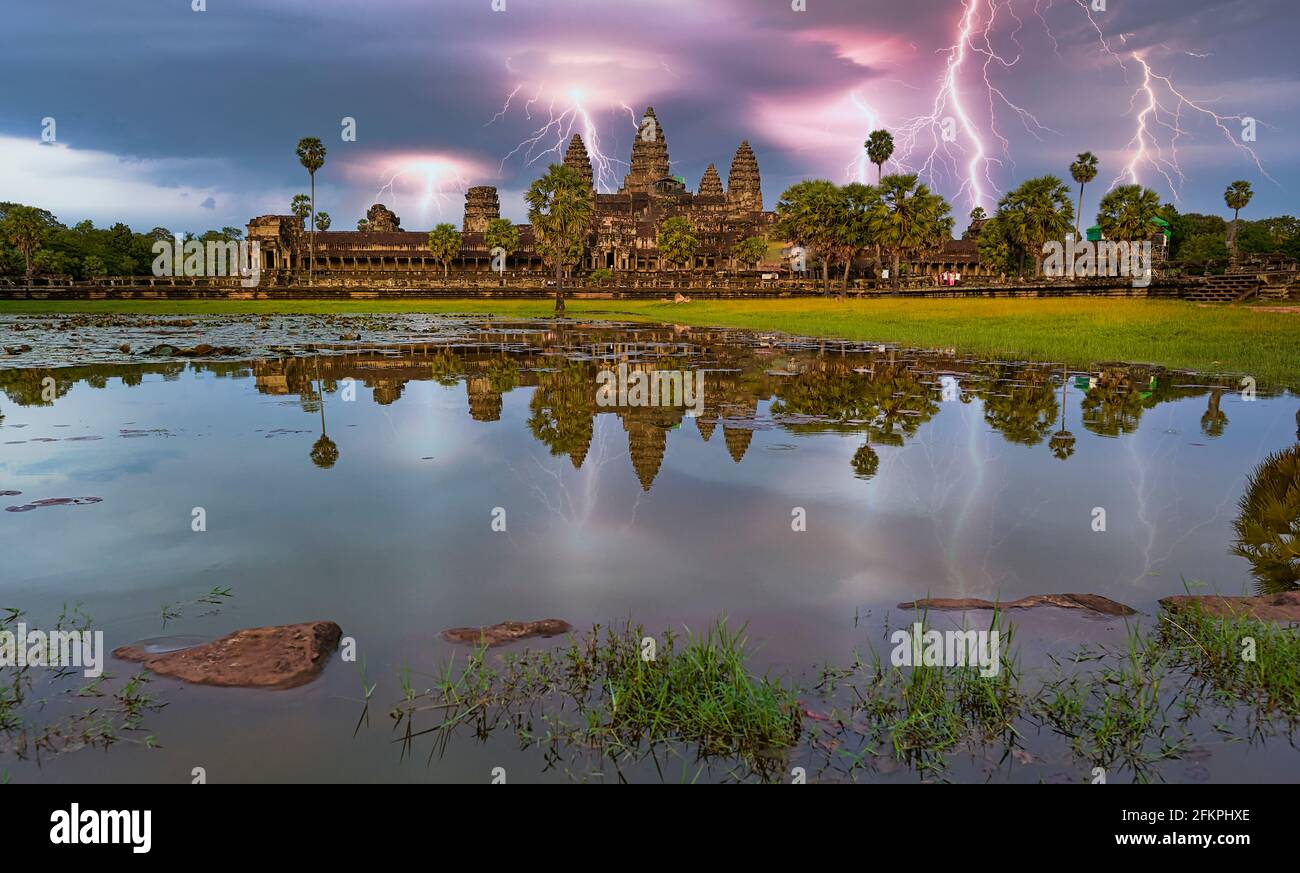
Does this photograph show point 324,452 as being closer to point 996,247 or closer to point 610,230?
point 996,247

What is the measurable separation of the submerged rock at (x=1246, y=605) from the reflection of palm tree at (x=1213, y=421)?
19.4ft

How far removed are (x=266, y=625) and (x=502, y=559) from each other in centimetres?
142

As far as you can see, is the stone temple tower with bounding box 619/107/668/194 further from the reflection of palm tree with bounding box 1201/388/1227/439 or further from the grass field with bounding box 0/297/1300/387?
the reflection of palm tree with bounding box 1201/388/1227/439

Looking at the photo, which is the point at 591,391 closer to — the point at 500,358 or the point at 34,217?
the point at 500,358

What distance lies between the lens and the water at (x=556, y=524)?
3336 millimetres

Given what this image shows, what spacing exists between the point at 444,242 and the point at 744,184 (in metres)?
51.0

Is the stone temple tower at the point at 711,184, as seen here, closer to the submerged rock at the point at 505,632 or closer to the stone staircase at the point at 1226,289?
the stone staircase at the point at 1226,289

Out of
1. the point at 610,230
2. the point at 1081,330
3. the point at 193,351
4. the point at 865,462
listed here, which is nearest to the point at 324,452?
the point at 865,462

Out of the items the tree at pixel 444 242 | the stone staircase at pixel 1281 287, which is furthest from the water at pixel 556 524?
the tree at pixel 444 242

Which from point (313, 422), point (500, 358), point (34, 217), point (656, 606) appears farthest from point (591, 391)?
point (34, 217)

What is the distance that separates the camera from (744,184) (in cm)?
12750

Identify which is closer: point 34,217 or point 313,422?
point 313,422

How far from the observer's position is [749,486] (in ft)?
23.0
